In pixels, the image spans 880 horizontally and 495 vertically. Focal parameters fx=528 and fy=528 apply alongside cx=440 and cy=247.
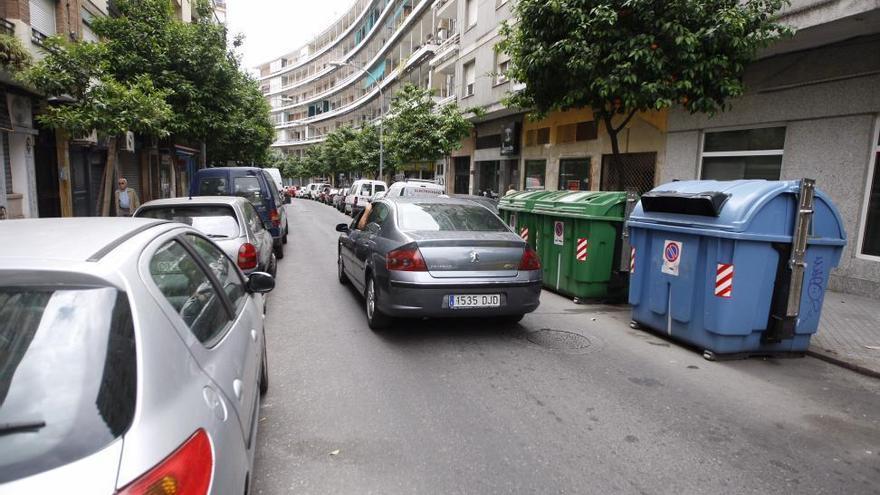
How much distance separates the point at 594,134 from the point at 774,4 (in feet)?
25.0

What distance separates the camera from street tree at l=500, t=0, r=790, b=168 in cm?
835

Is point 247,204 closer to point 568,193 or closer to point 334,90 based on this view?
point 568,193

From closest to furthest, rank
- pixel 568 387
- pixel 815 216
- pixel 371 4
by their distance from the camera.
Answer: pixel 568 387
pixel 815 216
pixel 371 4

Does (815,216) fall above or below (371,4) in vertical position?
below

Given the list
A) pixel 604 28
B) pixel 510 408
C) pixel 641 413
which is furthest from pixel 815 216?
pixel 604 28

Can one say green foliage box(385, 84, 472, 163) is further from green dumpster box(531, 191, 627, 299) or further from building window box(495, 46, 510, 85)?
green dumpster box(531, 191, 627, 299)

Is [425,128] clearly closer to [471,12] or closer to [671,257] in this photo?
[471,12]

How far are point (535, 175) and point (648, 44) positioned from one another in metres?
11.2

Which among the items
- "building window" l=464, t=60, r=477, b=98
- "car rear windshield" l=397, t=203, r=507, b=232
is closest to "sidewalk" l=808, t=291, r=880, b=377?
"car rear windshield" l=397, t=203, r=507, b=232

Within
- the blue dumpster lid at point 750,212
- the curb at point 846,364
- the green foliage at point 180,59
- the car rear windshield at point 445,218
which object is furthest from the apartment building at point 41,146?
the curb at point 846,364

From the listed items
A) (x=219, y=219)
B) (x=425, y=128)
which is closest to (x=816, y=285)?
(x=219, y=219)

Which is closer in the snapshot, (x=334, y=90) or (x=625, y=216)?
(x=625, y=216)

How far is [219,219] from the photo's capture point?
261 inches

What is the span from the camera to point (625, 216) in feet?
25.0
